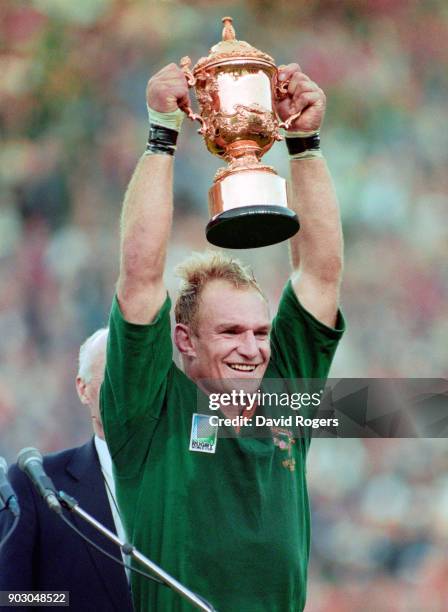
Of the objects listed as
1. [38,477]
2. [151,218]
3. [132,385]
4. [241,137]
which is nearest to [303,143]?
[241,137]

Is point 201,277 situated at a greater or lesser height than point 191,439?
greater

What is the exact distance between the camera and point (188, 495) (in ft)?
7.82

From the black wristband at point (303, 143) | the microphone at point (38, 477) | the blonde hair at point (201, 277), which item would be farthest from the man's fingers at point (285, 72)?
the microphone at point (38, 477)

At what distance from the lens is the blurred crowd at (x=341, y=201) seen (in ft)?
20.2

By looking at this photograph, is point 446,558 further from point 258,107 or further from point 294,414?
point 258,107

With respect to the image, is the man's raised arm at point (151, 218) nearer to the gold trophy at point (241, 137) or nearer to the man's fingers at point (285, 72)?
the gold trophy at point (241, 137)

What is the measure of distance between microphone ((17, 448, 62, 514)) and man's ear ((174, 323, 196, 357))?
46 cm

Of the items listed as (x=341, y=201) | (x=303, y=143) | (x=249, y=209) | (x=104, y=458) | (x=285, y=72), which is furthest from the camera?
(x=341, y=201)

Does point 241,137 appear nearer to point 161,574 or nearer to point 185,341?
point 185,341

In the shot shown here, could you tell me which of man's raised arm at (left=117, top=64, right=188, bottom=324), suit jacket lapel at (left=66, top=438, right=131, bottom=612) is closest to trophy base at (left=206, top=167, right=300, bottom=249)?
man's raised arm at (left=117, top=64, right=188, bottom=324)

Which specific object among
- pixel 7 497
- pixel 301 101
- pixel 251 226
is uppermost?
pixel 301 101

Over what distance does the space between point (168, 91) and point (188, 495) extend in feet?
3.01

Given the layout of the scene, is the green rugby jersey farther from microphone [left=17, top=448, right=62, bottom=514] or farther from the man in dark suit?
the man in dark suit

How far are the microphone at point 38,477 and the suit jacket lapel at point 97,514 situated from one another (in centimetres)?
62
